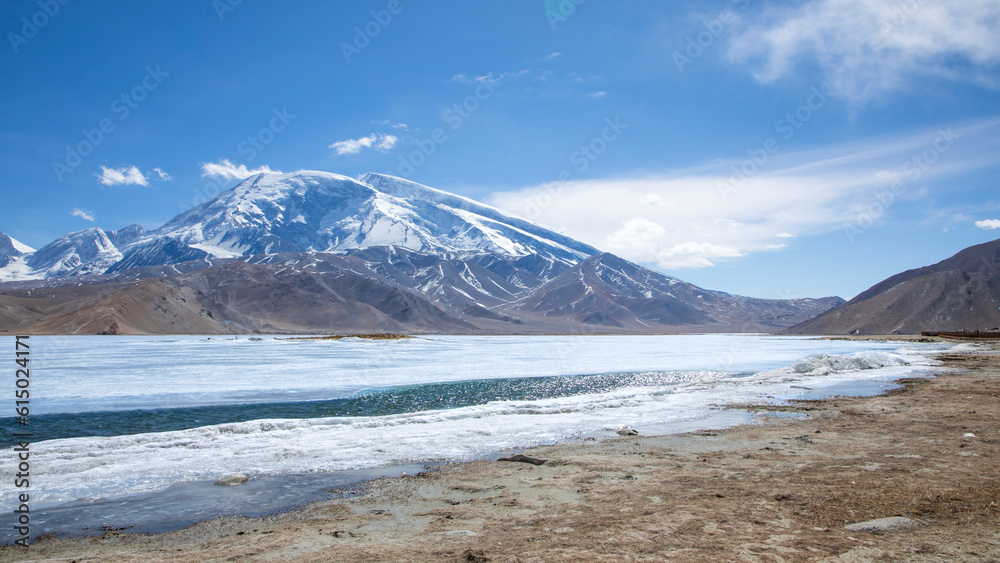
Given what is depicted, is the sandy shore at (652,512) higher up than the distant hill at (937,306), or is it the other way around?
the distant hill at (937,306)

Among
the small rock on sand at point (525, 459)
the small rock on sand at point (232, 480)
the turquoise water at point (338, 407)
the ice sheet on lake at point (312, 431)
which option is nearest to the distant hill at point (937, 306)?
the ice sheet on lake at point (312, 431)

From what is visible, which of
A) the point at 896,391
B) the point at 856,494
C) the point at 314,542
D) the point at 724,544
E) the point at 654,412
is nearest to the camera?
the point at 724,544

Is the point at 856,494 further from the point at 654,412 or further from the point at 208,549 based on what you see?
the point at 654,412

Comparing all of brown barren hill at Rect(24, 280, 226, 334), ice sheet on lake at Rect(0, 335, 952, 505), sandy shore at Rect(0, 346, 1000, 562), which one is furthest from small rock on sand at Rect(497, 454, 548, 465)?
brown barren hill at Rect(24, 280, 226, 334)

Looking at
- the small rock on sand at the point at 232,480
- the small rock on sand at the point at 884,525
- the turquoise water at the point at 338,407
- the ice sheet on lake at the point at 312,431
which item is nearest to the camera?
the small rock on sand at the point at 884,525

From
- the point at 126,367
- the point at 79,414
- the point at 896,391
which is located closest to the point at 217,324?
the point at 126,367

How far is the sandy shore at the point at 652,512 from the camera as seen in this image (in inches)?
275

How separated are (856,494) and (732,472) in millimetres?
2283

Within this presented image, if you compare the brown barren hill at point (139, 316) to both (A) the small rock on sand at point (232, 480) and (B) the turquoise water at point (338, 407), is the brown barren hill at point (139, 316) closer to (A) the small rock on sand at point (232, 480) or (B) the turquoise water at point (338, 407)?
(B) the turquoise water at point (338, 407)

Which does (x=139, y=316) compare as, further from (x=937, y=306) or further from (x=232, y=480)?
(x=937, y=306)

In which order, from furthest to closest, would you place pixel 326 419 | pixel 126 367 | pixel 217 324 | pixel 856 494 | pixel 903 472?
pixel 217 324 < pixel 126 367 < pixel 326 419 < pixel 903 472 < pixel 856 494

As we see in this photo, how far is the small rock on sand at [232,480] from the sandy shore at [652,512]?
2.54m

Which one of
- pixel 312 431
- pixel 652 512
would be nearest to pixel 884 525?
pixel 652 512

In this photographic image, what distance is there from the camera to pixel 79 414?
21.0 metres
